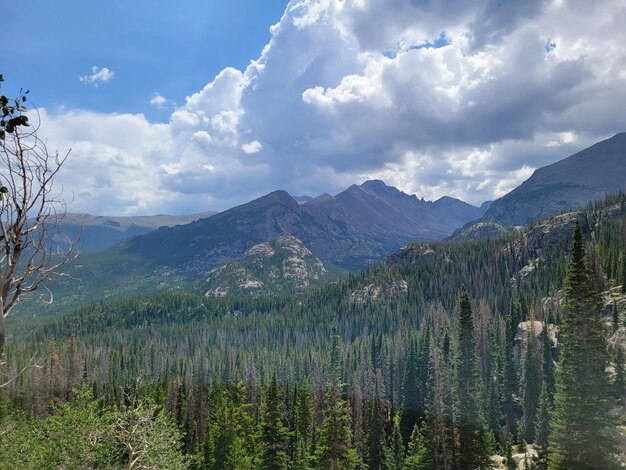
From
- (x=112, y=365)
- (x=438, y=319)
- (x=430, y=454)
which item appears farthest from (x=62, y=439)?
(x=112, y=365)

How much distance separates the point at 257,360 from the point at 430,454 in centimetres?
10495

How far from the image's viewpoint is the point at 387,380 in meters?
134

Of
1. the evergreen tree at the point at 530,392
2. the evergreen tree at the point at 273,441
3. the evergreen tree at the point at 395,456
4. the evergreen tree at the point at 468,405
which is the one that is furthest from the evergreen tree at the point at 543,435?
the evergreen tree at the point at 273,441

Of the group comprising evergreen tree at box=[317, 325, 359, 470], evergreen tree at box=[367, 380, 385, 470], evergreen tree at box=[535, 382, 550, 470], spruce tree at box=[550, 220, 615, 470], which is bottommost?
evergreen tree at box=[367, 380, 385, 470]

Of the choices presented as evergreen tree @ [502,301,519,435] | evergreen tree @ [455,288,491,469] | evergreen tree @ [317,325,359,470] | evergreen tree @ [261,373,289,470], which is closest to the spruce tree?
evergreen tree @ [455,288,491,469]

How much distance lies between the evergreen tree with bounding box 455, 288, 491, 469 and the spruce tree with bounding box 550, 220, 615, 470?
1537 centimetres

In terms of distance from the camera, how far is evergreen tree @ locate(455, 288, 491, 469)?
4888cm

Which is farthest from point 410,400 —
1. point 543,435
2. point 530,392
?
point 543,435

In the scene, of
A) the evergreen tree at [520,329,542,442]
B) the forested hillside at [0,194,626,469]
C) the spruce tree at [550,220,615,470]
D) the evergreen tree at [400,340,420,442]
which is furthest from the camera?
the evergreen tree at [400,340,420,442]

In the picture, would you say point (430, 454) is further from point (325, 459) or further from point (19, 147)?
point (19, 147)

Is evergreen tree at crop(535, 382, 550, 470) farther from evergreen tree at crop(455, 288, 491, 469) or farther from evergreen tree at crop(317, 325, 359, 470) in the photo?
evergreen tree at crop(317, 325, 359, 470)

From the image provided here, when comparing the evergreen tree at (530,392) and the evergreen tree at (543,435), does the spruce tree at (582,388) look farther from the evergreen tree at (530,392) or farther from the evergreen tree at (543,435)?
the evergreen tree at (530,392)

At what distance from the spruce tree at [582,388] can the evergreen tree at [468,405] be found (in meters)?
15.4

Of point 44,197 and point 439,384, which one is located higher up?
point 44,197
